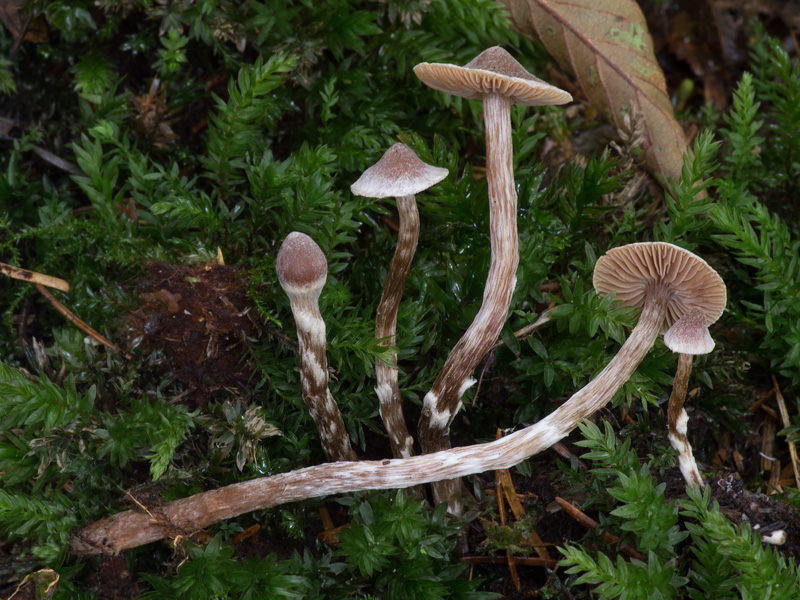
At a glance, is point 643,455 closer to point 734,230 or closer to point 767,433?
point 767,433

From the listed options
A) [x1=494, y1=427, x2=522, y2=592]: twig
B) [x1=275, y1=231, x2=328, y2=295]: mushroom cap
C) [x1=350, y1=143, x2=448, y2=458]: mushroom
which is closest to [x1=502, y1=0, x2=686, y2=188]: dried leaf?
[x1=350, y1=143, x2=448, y2=458]: mushroom

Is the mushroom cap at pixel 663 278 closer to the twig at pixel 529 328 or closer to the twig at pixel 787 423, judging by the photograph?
the twig at pixel 529 328

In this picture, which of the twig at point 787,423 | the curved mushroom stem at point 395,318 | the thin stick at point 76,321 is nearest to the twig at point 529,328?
the curved mushroom stem at point 395,318

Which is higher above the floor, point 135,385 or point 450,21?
point 450,21

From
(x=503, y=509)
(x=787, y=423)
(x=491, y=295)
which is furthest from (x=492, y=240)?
(x=787, y=423)

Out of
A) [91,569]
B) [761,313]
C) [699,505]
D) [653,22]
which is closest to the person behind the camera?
[699,505]

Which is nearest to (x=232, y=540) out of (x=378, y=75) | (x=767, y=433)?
(x=378, y=75)

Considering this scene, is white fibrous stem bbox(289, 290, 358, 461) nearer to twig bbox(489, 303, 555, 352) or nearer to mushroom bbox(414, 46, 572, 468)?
mushroom bbox(414, 46, 572, 468)

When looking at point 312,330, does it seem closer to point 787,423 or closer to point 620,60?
point 620,60
